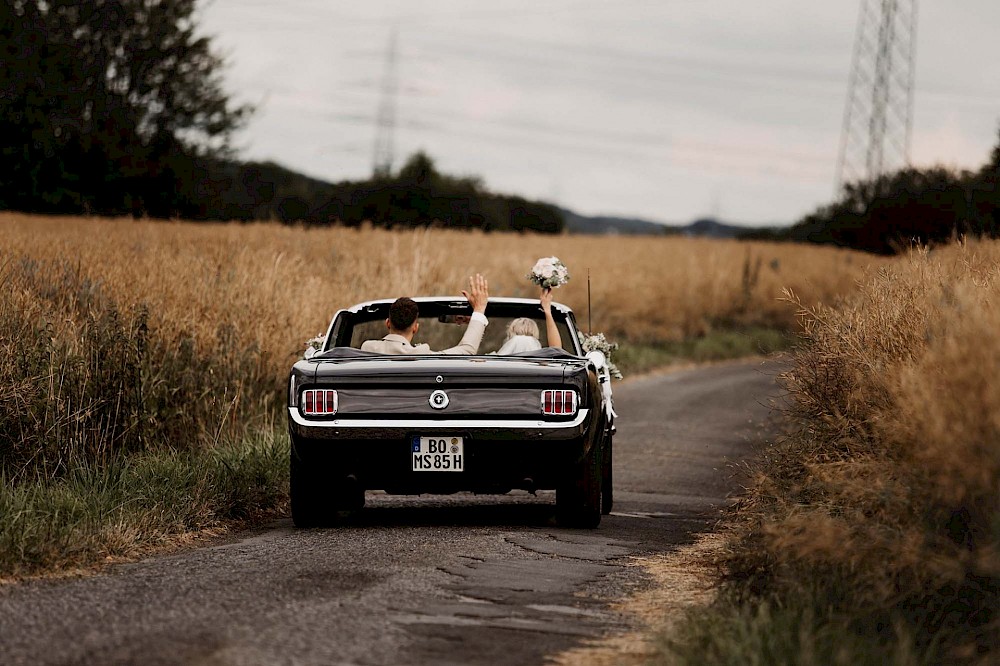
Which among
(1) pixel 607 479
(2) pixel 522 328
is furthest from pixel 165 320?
(1) pixel 607 479

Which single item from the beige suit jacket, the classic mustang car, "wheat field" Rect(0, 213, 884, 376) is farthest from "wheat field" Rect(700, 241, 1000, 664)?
"wheat field" Rect(0, 213, 884, 376)

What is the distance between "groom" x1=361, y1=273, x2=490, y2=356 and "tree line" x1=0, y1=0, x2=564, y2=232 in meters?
38.8

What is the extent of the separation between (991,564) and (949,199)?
22506 millimetres

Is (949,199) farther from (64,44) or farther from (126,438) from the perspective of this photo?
(64,44)

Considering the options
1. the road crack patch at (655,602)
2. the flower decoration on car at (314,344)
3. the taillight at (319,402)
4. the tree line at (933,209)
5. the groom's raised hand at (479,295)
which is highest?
the tree line at (933,209)

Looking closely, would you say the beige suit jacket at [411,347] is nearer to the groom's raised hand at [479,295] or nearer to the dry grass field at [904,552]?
the groom's raised hand at [479,295]

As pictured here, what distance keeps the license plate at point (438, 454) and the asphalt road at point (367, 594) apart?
17.4 inches

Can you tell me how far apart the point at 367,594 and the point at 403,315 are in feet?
11.2

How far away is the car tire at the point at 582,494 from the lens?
934cm

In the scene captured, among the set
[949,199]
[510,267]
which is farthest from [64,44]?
[949,199]

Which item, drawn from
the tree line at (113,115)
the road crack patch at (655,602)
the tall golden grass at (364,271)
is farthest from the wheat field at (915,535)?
the tree line at (113,115)

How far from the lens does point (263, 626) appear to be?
6258 millimetres

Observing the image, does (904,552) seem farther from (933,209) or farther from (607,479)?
(933,209)

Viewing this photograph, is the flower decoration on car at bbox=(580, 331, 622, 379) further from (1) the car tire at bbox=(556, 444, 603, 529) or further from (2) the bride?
(1) the car tire at bbox=(556, 444, 603, 529)
